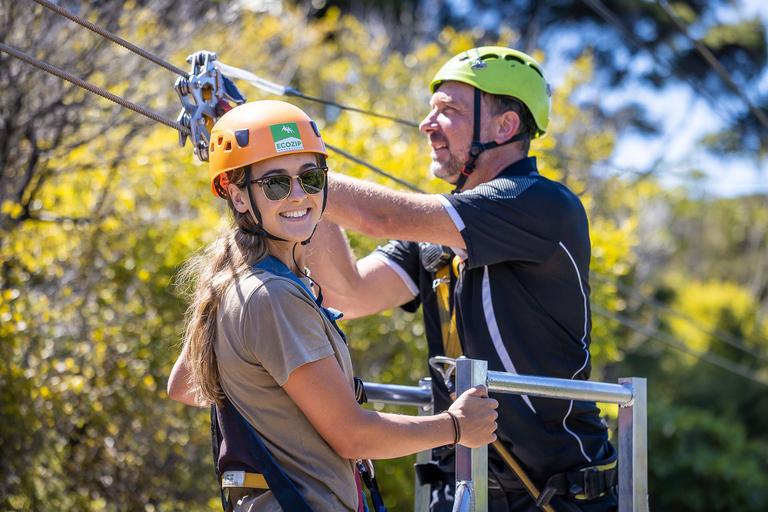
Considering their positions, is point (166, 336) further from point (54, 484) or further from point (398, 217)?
point (398, 217)

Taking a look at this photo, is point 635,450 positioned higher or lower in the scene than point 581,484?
higher

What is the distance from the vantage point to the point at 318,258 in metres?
3.10

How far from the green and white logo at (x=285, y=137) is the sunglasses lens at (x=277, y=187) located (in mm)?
85

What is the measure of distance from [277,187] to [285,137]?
5.8 inches

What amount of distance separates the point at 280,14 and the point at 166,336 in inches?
382

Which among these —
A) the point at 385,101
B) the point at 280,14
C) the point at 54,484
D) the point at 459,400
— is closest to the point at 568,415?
the point at 459,400

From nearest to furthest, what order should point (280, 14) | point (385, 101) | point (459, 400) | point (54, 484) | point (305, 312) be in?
point (305, 312), point (459, 400), point (54, 484), point (385, 101), point (280, 14)

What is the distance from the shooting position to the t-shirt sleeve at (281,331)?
74.7 inches

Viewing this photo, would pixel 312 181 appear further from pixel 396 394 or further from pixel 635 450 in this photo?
pixel 635 450

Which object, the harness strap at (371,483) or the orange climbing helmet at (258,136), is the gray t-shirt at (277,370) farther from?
the orange climbing helmet at (258,136)

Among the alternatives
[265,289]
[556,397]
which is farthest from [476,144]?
[265,289]

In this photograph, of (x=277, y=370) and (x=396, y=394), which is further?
(x=396, y=394)

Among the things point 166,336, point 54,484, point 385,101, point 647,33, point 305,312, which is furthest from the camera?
point 647,33

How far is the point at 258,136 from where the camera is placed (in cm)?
214
